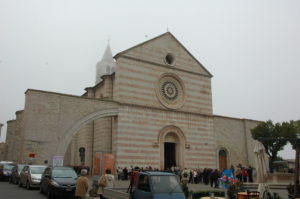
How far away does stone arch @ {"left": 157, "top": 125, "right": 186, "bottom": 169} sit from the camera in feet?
80.3

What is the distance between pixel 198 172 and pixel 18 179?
13.6m

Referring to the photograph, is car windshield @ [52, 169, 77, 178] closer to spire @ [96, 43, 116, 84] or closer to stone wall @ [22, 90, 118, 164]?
stone wall @ [22, 90, 118, 164]

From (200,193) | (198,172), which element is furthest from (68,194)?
(198,172)

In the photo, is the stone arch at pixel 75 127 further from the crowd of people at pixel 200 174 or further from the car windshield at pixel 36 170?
the crowd of people at pixel 200 174

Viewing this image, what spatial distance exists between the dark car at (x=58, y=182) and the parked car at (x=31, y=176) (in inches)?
67.1

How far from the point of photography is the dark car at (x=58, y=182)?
12.0 metres

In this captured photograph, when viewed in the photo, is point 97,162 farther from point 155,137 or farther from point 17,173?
point 155,137

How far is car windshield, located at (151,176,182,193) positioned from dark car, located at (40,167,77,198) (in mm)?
5265

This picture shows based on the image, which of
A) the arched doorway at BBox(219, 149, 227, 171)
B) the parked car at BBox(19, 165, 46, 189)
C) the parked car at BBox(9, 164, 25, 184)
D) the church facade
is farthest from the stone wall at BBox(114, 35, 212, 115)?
the parked car at BBox(19, 165, 46, 189)

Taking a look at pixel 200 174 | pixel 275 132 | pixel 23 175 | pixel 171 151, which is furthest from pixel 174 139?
pixel 23 175

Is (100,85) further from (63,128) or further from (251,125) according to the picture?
(251,125)

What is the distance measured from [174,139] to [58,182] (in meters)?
14.9

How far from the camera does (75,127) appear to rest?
69.2ft

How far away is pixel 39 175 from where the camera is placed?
15.7 m
